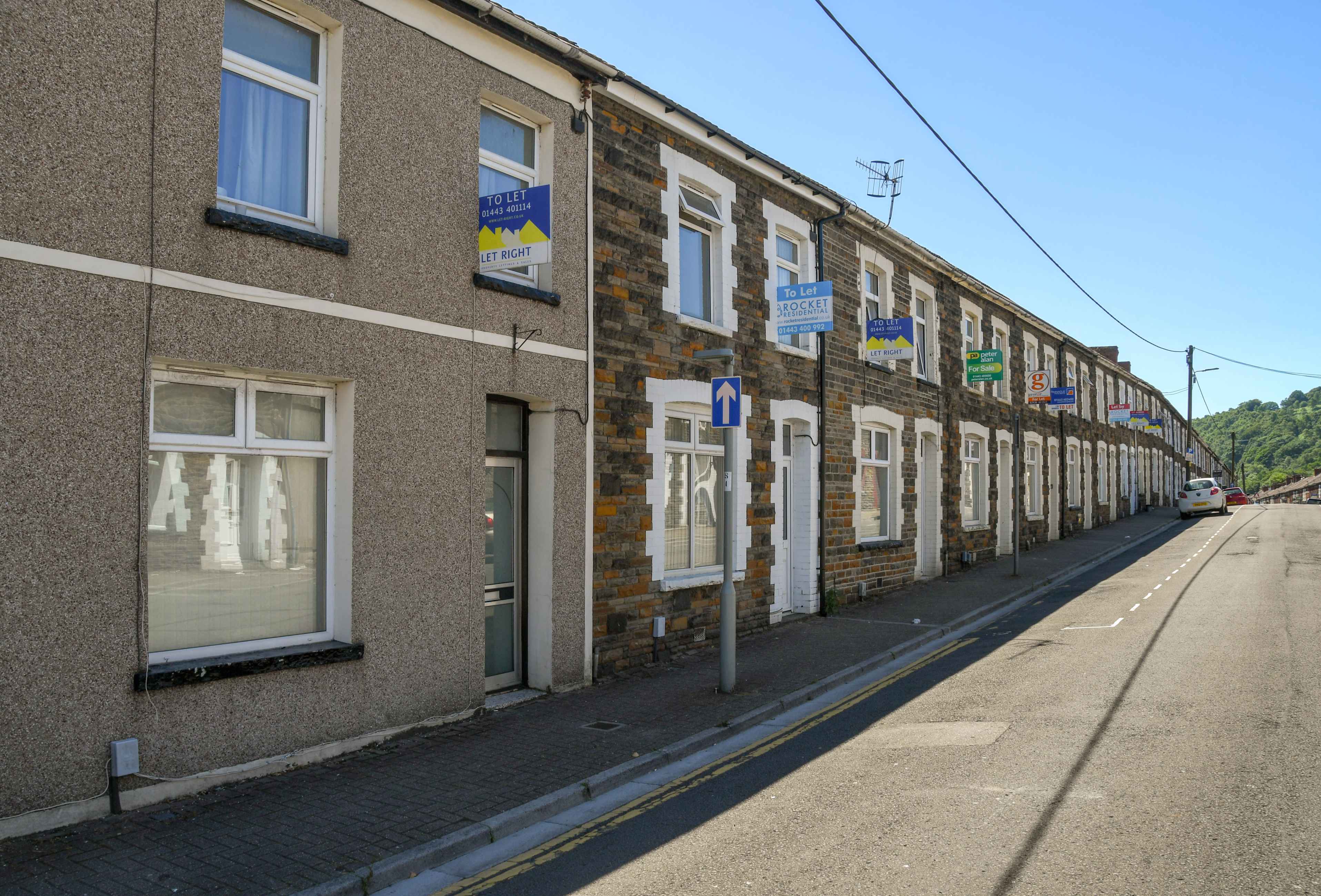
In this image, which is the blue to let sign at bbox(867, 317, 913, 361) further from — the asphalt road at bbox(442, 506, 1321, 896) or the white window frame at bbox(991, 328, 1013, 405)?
the white window frame at bbox(991, 328, 1013, 405)

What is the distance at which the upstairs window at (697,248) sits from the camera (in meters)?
12.6

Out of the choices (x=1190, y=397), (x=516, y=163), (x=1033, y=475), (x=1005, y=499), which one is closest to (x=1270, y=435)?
(x=1190, y=397)

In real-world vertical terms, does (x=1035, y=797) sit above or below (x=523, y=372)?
below

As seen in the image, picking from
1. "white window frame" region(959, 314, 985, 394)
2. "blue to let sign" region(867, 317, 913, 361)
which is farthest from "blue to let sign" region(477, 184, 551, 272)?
"white window frame" region(959, 314, 985, 394)

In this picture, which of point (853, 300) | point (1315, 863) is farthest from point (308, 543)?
point (853, 300)

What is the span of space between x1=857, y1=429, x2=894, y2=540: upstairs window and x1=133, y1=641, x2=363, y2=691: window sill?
10868 millimetres

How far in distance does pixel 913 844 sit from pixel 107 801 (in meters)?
5.00

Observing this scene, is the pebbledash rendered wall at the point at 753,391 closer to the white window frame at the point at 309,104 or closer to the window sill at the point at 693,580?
the window sill at the point at 693,580

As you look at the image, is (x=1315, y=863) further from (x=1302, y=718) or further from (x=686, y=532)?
(x=686, y=532)

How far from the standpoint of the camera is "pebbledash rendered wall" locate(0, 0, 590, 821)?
580 centimetres

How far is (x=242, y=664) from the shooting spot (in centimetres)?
675

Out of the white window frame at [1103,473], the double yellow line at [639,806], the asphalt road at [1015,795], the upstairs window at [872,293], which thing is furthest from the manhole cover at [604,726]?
the white window frame at [1103,473]

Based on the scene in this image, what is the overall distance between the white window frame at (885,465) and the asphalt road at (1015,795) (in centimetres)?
627

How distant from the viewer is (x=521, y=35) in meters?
9.40
